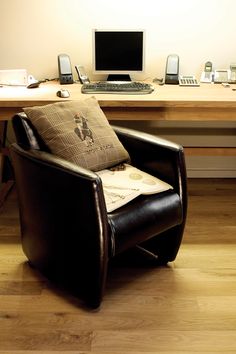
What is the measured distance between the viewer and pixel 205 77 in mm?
2932

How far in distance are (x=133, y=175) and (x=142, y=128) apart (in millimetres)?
1211

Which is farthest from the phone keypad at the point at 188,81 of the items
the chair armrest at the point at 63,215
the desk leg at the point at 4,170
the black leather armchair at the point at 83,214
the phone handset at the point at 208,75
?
the chair armrest at the point at 63,215

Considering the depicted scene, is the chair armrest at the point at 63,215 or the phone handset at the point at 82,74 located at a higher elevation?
the phone handset at the point at 82,74

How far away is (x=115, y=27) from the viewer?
2.92 meters

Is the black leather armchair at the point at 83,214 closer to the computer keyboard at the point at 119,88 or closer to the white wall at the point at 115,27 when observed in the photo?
the computer keyboard at the point at 119,88

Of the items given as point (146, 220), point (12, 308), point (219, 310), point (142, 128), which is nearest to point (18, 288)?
point (12, 308)

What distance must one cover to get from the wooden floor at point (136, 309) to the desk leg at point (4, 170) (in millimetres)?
630

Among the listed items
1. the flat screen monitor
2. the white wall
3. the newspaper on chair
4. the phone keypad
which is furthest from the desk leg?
the phone keypad

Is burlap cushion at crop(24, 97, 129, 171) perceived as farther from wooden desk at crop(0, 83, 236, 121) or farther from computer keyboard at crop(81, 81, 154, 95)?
computer keyboard at crop(81, 81, 154, 95)

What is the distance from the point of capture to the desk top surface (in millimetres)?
2381

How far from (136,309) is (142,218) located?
0.41 metres

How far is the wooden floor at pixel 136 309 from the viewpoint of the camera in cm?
163

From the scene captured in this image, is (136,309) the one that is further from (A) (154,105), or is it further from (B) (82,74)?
(B) (82,74)

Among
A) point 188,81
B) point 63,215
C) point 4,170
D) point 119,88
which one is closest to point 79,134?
point 63,215
